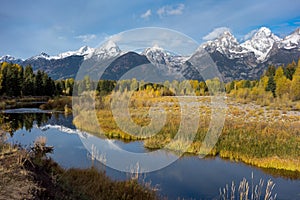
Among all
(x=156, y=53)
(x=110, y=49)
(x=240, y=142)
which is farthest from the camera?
(x=240, y=142)

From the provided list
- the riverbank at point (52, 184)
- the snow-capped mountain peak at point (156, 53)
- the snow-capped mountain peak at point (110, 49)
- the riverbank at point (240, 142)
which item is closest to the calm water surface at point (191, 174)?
the riverbank at point (240, 142)

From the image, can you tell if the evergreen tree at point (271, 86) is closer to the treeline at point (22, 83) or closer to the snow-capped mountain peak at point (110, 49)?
the snow-capped mountain peak at point (110, 49)

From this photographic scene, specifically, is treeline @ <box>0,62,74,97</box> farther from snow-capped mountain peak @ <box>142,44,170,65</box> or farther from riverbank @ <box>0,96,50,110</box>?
snow-capped mountain peak @ <box>142,44,170,65</box>

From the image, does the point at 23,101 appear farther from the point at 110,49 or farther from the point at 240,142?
the point at 240,142

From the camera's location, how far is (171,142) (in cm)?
1675

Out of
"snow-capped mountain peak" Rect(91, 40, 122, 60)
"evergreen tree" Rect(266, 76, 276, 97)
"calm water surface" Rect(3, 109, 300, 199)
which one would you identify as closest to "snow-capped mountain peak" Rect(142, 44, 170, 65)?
"snow-capped mountain peak" Rect(91, 40, 122, 60)

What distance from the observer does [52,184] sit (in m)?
6.85

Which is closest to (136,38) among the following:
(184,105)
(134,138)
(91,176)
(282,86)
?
(91,176)

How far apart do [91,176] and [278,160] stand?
364 inches

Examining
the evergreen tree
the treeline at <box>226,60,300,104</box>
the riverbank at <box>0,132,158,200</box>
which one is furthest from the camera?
the evergreen tree

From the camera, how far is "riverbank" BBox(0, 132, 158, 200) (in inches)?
224

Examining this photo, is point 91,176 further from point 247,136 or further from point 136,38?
point 247,136

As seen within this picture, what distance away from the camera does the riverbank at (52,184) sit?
568 centimetres

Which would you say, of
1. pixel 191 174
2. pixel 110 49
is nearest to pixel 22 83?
pixel 110 49
